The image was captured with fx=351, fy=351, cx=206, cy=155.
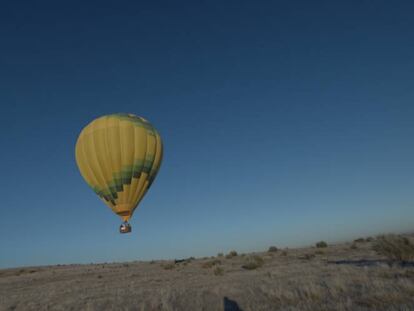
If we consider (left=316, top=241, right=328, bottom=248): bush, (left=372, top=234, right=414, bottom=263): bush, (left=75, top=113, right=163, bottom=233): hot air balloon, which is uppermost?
(left=75, top=113, right=163, bottom=233): hot air balloon

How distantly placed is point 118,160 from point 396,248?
61.8 feet

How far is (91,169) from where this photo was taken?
26.0 meters

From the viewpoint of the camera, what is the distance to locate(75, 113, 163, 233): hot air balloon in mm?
25100

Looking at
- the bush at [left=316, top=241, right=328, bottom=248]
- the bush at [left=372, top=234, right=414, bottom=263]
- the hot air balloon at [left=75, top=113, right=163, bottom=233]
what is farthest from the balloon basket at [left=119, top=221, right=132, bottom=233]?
the bush at [left=316, top=241, right=328, bottom=248]

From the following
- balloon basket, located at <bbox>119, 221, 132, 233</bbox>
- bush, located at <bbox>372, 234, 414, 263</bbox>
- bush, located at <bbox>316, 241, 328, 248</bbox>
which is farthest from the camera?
bush, located at <bbox>316, 241, 328, 248</bbox>

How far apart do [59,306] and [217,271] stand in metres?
11.7

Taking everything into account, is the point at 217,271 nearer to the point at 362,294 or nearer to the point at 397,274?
the point at 397,274

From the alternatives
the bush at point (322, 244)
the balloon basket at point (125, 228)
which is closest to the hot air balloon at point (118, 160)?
the balloon basket at point (125, 228)

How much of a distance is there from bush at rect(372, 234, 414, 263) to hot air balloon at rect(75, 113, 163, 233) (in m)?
16.2

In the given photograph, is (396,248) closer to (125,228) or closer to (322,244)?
(125,228)

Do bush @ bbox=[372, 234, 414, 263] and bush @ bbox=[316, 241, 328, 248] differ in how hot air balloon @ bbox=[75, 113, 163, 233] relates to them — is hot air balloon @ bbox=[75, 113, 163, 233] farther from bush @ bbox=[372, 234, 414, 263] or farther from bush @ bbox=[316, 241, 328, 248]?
bush @ bbox=[316, 241, 328, 248]

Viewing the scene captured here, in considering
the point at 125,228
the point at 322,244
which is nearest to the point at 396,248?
the point at 125,228

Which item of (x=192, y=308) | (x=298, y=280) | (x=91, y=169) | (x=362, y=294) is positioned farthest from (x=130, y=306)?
(x=91, y=169)

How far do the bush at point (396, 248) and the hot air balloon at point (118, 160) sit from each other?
16.2 meters
